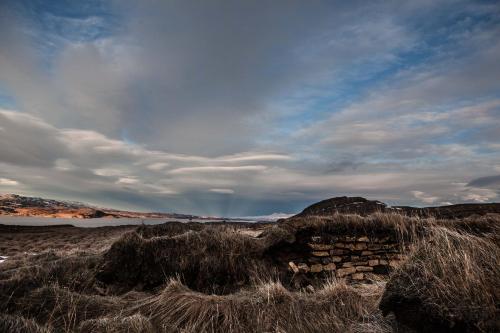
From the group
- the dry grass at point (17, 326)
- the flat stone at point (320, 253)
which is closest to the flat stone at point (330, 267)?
the flat stone at point (320, 253)

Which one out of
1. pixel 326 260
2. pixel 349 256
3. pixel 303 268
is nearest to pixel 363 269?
pixel 349 256

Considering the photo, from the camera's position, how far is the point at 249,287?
6.95m

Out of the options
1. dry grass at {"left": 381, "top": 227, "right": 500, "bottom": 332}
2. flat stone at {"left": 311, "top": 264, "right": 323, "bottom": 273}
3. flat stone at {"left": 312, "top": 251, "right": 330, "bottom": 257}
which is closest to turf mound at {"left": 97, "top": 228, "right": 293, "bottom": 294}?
flat stone at {"left": 312, "top": 251, "right": 330, "bottom": 257}

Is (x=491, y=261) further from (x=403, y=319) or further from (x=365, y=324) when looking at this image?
(x=365, y=324)

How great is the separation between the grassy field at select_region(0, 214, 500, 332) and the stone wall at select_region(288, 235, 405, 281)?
0.94 feet

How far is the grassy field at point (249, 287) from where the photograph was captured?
301 cm

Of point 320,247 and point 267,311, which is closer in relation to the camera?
point 267,311

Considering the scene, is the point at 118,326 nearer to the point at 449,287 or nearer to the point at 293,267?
the point at 449,287

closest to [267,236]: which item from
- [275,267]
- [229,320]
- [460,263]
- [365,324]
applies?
[275,267]

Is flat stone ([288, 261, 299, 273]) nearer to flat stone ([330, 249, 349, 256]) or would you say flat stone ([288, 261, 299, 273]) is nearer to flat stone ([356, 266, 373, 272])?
flat stone ([330, 249, 349, 256])

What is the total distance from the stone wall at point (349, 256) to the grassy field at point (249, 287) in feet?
0.94

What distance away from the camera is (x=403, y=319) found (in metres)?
3.13

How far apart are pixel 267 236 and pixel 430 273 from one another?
538 cm

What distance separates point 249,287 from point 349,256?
2.86m
